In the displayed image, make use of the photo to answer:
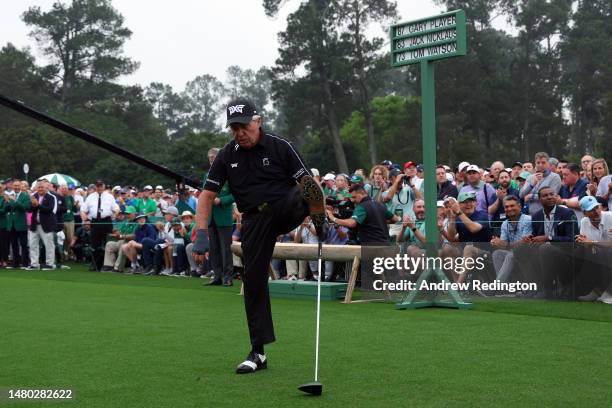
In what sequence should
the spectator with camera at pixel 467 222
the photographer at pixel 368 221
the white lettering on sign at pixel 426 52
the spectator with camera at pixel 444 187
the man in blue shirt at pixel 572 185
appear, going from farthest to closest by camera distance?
the spectator with camera at pixel 444 187, the man in blue shirt at pixel 572 185, the photographer at pixel 368 221, the spectator with camera at pixel 467 222, the white lettering on sign at pixel 426 52

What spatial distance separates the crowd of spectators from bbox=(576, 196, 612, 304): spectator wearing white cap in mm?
14

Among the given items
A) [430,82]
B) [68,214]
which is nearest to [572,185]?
[430,82]

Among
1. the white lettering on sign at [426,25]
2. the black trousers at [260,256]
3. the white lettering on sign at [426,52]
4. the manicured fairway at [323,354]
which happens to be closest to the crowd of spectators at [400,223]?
the manicured fairway at [323,354]

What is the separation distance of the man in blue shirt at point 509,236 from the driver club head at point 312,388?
6689mm

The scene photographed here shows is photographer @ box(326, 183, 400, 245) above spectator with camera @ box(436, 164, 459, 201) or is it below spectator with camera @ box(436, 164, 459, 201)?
below

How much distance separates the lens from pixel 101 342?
28.7 feet

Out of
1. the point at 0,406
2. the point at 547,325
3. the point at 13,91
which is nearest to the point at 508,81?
the point at 13,91

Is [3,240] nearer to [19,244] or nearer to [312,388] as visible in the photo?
[19,244]

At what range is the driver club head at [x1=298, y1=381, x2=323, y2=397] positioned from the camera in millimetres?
5992

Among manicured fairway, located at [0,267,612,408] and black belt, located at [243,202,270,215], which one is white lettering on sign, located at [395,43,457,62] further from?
black belt, located at [243,202,270,215]

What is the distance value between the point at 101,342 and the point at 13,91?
76095 mm

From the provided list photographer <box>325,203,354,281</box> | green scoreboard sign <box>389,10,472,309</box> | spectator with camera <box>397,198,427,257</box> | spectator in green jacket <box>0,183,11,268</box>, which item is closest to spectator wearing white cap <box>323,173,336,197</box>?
photographer <box>325,203,354,281</box>

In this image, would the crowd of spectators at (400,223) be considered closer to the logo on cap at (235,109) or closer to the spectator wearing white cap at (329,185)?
the spectator wearing white cap at (329,185)

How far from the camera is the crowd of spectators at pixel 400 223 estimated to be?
12211mm
